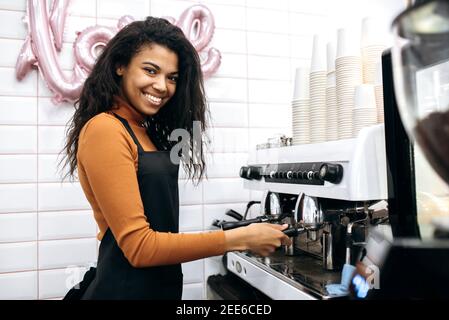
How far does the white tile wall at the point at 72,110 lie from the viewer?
135 centimetres

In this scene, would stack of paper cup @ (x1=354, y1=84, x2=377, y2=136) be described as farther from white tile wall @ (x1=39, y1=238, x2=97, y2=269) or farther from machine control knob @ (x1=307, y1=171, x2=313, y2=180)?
white tile wall @ (x1=39, y1=238, x2=97, y2=269)

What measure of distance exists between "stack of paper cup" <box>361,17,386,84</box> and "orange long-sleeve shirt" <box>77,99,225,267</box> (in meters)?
0.64

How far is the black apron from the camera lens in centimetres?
85

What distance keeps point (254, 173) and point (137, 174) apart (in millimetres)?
569

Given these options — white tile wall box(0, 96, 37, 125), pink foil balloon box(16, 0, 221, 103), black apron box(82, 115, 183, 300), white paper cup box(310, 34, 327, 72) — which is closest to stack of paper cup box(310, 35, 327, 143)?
white paper cup box(310, 34, 327, 72)

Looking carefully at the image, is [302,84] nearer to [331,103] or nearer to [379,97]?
[331,103]

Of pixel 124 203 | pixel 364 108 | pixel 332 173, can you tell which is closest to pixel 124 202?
pixel 124 203

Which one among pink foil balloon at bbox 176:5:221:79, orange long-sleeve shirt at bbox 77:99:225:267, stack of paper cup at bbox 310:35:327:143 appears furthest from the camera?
pink foil balloon at bbox 176:5:221:79

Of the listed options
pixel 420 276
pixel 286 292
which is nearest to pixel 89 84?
pixel 286 292

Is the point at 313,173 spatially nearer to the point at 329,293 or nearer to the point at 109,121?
the point at 329,293

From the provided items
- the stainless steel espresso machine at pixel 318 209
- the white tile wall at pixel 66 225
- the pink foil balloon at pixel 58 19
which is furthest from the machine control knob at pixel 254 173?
the pink foil balloon at pixel 58 19

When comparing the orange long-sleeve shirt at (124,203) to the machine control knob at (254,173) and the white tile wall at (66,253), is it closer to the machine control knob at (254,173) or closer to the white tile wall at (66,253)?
the machine control knob at (254,173)

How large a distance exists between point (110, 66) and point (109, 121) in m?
0.21

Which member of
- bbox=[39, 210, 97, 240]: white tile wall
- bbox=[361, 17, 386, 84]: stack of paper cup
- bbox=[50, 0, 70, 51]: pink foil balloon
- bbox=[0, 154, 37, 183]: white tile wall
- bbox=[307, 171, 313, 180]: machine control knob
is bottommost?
bbox=[39, 210, 97, 240]: white tile wall
